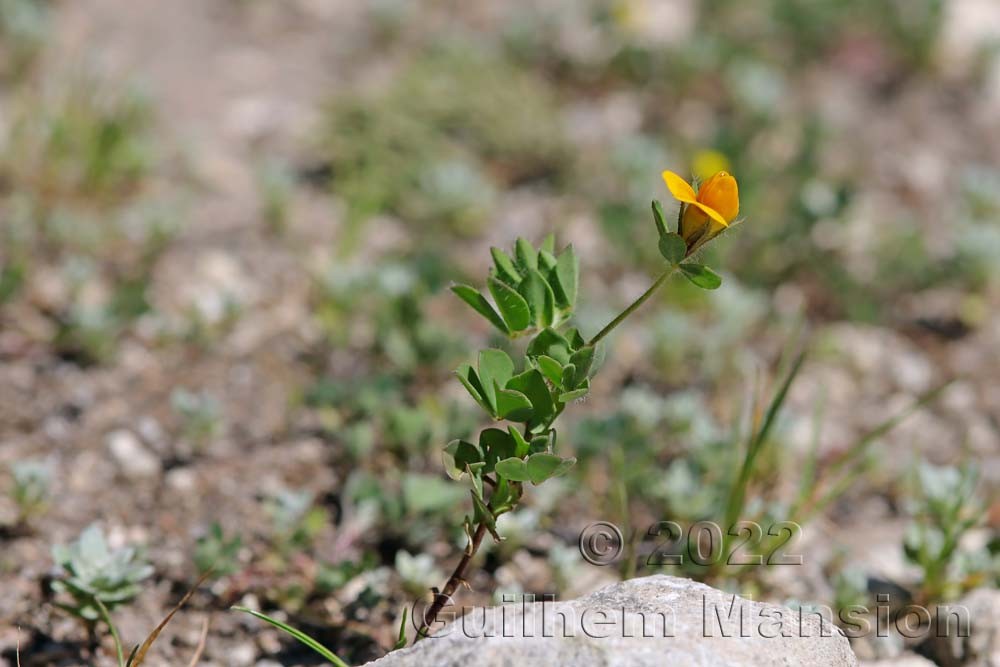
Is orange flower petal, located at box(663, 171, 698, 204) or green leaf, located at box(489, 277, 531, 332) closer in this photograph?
orange flower petal, located at box(663, 171, 698, 204)

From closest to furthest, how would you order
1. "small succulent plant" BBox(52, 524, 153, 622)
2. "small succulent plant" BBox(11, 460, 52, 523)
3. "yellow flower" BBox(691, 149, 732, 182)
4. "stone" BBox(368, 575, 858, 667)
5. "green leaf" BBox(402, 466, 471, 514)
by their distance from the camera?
"stone" BBox(368, 575, 858, 667), "small succulent plant" BBox(52, 524, 153, 622), "small succulent plant" BBox(11, 460, 52, 523), "green leaf" BBox(402, 466, 471, 514), "yellow flower" BBox(691, 149, 732, 182)

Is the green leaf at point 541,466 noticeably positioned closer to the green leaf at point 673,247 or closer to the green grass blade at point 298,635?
the green leaf at point 673,247

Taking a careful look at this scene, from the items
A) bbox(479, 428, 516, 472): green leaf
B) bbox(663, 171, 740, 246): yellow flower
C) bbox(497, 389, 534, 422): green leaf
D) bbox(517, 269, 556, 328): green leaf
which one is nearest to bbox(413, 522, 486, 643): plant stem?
bbox(479, 428, 516, 472): green leaf

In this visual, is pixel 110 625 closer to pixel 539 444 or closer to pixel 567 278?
pixel 539 444

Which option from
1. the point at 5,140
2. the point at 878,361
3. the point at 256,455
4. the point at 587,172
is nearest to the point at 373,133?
the point at 587,172

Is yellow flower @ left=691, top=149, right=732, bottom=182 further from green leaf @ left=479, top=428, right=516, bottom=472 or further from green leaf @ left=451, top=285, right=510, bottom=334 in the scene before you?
green leaf @ left=479, top=428, right=516, bottom=472

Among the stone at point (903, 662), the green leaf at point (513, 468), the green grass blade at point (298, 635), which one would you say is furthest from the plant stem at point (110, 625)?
the stone at point (903, 662)

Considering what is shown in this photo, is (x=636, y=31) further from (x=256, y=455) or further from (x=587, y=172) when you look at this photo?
(x=256, y=455)
